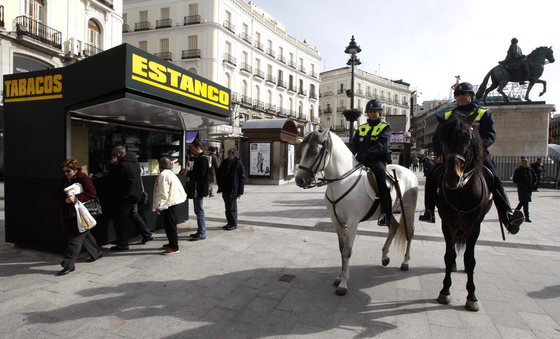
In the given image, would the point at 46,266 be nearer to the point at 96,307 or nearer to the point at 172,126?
the point at 96,307

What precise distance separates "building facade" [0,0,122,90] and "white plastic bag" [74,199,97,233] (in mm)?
16512

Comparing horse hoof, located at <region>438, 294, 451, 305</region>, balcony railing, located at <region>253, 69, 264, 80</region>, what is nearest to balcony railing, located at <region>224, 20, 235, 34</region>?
balcony railing, located at <region>253, 69, 264, 80</region>

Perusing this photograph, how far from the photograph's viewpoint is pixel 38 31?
16.9 meters

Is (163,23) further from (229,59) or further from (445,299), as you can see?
(445,299)

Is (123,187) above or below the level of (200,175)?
below

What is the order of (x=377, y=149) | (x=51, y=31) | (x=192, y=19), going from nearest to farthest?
(x=377, y=149) < (x=51, y=31) < (x=192, y=19)

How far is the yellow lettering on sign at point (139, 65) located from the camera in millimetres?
4430

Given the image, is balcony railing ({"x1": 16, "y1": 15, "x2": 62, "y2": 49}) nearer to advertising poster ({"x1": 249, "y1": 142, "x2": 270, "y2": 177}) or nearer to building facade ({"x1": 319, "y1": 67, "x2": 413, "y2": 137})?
advertising poster ({"x1": 249, "y1": 142, "x2": 270, "y2": 177})

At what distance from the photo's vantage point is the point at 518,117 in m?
15.8

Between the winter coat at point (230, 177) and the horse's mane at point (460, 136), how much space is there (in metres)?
4.52

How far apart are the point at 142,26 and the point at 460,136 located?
4060 centimetres

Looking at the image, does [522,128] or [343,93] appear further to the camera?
[343,93]

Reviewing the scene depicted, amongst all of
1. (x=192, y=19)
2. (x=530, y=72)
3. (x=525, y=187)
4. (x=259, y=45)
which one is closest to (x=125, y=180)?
(x=525, y=187)

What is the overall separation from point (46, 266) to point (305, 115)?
45.5 metres
